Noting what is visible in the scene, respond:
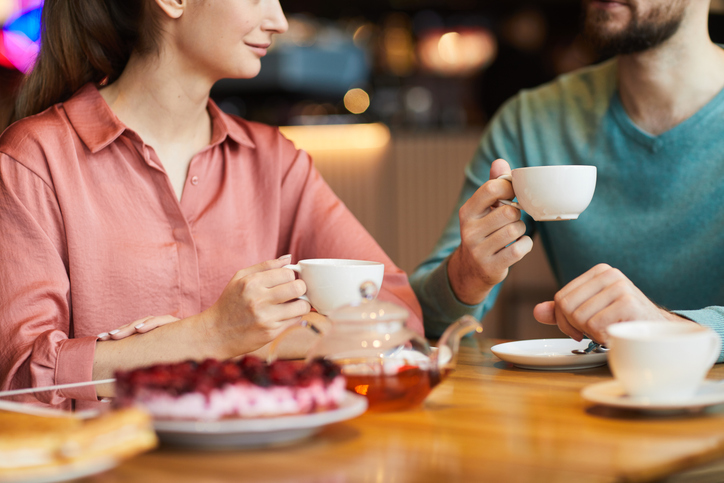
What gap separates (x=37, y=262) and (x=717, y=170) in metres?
1.23

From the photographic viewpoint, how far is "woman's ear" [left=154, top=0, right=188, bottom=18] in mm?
1273

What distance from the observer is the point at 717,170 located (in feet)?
4.83

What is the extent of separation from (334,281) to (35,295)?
475 mm

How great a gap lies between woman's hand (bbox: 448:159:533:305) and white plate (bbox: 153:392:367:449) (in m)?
0.55

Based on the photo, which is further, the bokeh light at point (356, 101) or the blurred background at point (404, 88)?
the bokeh light at point (356, 101)

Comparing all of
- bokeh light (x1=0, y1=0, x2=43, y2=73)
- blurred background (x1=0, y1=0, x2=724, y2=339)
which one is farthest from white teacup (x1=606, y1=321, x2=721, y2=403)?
bokeh light (x1=0, y1=0, x2=43, y2=73)

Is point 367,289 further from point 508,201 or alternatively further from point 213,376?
point 508,201

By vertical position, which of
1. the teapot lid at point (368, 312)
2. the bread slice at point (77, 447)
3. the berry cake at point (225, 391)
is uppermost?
the teapot lid at point (368, 312)

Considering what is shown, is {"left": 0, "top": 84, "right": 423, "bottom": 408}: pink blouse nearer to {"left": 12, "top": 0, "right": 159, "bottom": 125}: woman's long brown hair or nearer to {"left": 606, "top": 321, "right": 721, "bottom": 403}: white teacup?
{"left": 12, "top": 0, "right": 159, "bottom": 125}: woman's long brown hair

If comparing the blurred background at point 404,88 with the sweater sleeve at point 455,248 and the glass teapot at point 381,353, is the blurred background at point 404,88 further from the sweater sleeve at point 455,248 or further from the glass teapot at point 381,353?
the glass teapot at point 381,353

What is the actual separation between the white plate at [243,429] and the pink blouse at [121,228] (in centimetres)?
46

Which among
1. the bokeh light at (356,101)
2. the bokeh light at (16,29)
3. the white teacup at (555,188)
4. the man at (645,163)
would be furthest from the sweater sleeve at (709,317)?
the bokeh light at (16,29)

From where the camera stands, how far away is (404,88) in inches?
182

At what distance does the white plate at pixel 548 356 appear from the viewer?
985 mm
